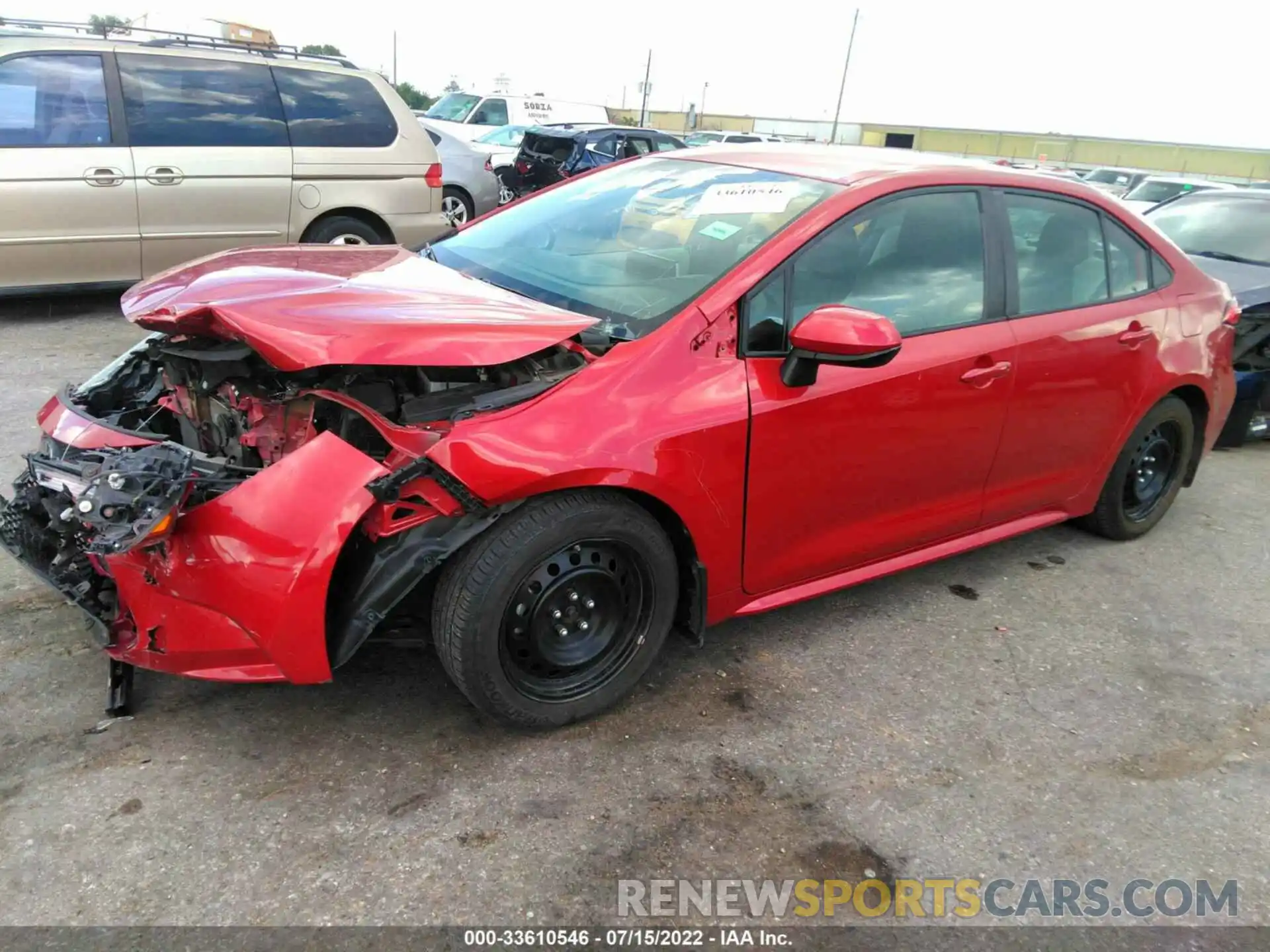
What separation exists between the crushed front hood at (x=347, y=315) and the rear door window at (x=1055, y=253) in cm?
178

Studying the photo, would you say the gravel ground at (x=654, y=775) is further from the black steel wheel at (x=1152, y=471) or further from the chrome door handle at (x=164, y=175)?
the chrome door handle at (x=164, y=175)

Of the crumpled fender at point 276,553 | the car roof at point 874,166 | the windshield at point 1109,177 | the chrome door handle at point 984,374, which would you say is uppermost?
the windshield at point 1109,177

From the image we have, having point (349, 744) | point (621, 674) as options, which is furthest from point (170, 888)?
point (621, 674)

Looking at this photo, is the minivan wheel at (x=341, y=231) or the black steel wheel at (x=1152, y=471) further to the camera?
the minivan wheel at (x=341, y=231)

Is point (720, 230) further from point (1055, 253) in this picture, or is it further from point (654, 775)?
point (654, 775)

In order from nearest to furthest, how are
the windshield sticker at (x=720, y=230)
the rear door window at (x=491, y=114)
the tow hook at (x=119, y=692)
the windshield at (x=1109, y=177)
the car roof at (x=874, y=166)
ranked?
the tow hook at (x=119, y=692)
the windshield sticker at (x=720, y=230)
the car roof at (x=874, y=166)
the rear door window at (x=491, y=114)
the windshield at (x=1109, y=177)

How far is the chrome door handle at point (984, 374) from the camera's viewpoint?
3.14 meters

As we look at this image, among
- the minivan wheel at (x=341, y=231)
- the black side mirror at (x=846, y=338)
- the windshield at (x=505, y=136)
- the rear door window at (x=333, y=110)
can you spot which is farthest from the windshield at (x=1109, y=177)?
the black side mirror at (x=846, y=338)

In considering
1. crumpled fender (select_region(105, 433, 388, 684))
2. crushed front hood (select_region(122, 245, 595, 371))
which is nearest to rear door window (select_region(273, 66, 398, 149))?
crushed front hood (select_region(122, 245, 595, 371))

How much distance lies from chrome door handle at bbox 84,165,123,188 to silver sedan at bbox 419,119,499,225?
412cm

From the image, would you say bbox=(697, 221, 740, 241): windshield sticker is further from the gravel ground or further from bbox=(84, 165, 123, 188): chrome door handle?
bbox=(84, 165, 123, 188): chrome door handle

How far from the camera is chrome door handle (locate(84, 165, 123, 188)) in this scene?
19.9 feet

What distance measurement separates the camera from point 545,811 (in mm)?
2377

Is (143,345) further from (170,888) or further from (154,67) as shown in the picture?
(154,67)
